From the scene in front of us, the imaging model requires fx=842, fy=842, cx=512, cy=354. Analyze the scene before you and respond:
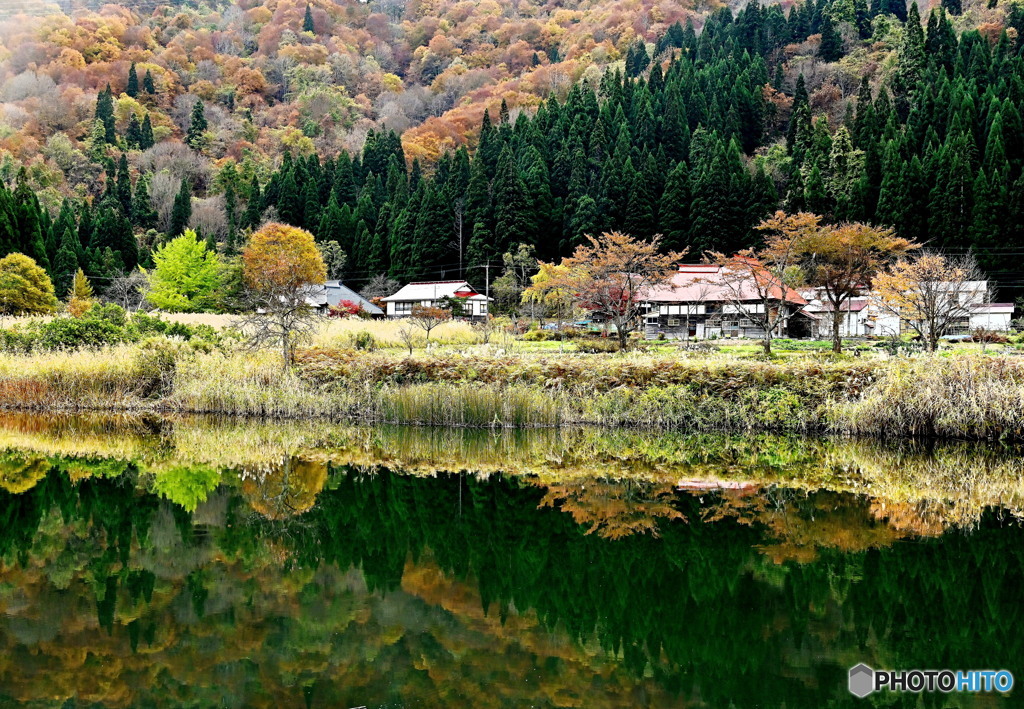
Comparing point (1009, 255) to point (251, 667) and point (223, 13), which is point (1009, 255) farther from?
point (223, 13)

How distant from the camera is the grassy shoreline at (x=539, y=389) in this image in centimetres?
1322

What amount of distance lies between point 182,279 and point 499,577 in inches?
1501

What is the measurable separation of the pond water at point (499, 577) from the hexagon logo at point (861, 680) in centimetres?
9

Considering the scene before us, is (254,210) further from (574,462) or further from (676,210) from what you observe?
(574,462)

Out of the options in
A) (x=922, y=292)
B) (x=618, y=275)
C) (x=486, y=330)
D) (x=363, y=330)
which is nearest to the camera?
(x=922, y=292)

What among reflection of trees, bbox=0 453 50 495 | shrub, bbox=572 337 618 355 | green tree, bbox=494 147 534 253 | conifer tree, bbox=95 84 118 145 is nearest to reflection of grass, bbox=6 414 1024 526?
reflection of trees, bbox=0 453 50 495

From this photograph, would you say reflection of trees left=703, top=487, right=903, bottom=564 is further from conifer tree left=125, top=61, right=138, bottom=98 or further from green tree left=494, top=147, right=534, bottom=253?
conifer tree left=125, top=61, right=138, bottom=98

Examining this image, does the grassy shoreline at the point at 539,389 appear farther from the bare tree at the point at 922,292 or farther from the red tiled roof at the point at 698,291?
the red tiled roof at the point at 698,291

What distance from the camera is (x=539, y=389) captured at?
15.0 meters

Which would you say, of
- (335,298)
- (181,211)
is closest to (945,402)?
(335,298)

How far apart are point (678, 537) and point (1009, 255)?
118ft

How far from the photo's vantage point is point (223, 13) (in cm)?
10000

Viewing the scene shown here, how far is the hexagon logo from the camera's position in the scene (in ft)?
14.9

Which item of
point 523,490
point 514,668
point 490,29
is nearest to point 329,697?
point 514,668
